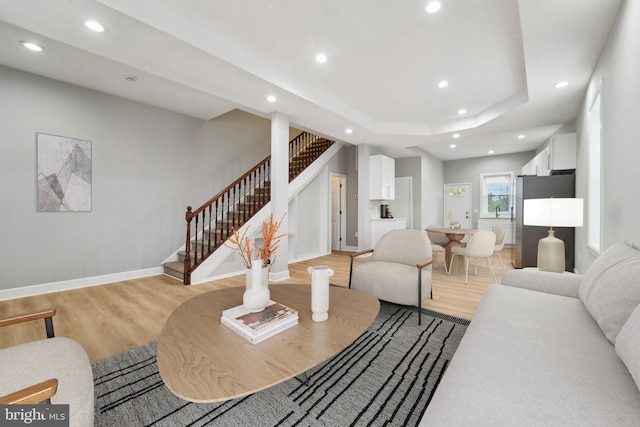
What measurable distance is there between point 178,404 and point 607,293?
2.30 meters

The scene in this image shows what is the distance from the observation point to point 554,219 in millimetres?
2500

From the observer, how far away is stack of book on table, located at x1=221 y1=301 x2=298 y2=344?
4.58 feet

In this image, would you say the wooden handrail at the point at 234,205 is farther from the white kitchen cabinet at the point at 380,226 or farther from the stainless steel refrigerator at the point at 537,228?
the stainless steel refrigerator at the point at 537,228

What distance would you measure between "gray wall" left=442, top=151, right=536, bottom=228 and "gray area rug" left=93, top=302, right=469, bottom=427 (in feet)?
24.0

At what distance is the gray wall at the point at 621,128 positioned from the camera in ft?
5.92

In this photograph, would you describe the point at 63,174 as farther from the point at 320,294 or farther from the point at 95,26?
the point at 320,294

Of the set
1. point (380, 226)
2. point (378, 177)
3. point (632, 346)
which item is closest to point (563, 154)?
point (378, 177)

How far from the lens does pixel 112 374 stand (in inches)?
71.3

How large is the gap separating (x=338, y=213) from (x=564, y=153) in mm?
4782

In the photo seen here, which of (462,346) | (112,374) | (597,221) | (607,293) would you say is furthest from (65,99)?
(597,221)

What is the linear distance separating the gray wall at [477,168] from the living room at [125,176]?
3143 mm

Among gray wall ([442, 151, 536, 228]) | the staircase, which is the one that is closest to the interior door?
gray wall ([442, 151, 536, 228])

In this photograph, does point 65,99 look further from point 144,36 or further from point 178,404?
point 178,404

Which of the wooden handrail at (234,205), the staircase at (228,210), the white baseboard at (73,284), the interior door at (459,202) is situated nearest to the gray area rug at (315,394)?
the wooden handrail at (234,205)
